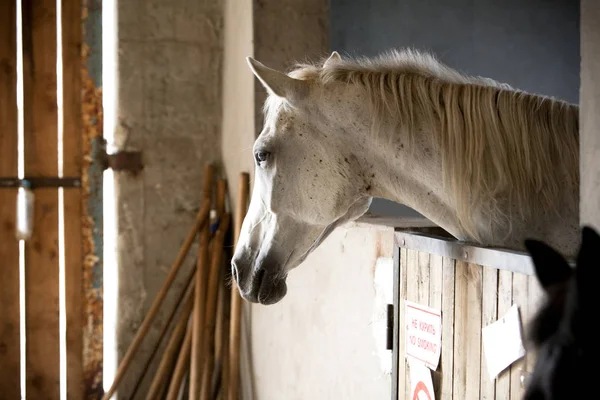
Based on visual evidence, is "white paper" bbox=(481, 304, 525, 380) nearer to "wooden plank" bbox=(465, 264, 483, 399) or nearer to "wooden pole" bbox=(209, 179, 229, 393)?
"wooden plank" bbox=(465, 264, 483, 399)

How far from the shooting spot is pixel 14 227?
125 inches

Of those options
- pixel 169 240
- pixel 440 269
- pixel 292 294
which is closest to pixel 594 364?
pixel 440 269

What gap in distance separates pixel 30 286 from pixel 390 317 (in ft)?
7.17

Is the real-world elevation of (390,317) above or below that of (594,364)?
below

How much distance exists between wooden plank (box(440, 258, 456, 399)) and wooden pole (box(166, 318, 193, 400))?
1932mm

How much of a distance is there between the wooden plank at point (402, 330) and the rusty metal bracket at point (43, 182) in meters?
2.18

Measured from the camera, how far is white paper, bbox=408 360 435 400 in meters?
1.45

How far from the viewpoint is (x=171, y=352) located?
3.18 m

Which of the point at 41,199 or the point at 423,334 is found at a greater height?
the point at 41,199

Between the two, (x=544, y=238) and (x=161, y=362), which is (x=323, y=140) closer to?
(x=544, y=238)

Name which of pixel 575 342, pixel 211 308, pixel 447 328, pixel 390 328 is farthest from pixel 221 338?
pixel 575 342

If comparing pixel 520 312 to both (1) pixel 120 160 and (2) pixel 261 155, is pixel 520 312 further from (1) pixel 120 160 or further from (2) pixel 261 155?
(1) pixel 120 160

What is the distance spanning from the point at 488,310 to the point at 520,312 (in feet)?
0.33

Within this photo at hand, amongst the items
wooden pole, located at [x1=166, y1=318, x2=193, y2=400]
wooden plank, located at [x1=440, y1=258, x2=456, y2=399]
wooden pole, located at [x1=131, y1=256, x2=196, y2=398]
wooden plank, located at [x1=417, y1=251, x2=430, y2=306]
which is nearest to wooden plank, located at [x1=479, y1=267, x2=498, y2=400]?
wooden plank, located at [x1=440, y1=258, x2=456, y2=399]
